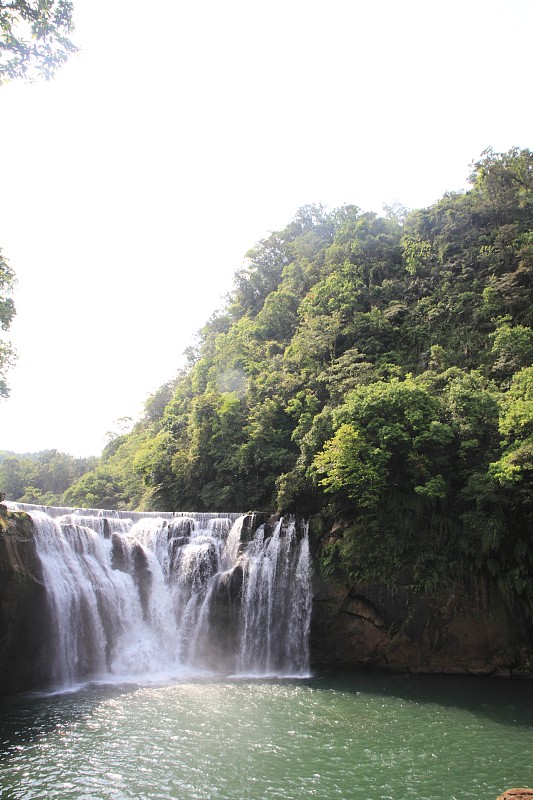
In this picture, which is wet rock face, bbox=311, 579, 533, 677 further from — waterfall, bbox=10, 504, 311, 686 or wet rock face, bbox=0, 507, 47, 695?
wet rock face, bbox=0, 507, 47, 695

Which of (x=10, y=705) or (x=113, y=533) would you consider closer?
(x=10, y=705)

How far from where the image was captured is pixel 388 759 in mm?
11992

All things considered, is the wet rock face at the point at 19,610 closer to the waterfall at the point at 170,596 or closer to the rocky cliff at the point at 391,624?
the rocky cliff at the point at 391,624

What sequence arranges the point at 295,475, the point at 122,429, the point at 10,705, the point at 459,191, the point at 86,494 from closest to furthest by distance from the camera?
the point at 10,705 → the point at 295,475 → the point at 459,191 → the point at 86,494 → the point at 122,429

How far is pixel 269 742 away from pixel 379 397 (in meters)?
13.8

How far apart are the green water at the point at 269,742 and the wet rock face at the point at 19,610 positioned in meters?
1.11

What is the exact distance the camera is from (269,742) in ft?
41.9

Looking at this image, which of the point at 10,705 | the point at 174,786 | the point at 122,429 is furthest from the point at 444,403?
the point at 122,429

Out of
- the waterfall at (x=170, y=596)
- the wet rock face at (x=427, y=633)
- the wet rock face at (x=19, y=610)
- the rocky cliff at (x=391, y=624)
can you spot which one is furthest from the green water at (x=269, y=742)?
the waterfall at (x=170, y=596)

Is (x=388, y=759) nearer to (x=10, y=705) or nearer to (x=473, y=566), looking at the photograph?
(x=473, y=566)

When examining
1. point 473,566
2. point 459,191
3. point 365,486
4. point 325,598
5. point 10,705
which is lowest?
point 10,705

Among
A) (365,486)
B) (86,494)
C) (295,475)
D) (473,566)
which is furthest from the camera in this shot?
(86,494)

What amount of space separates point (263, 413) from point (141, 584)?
12.2m

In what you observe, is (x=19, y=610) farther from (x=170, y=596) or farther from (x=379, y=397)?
(x=379, y=397)
